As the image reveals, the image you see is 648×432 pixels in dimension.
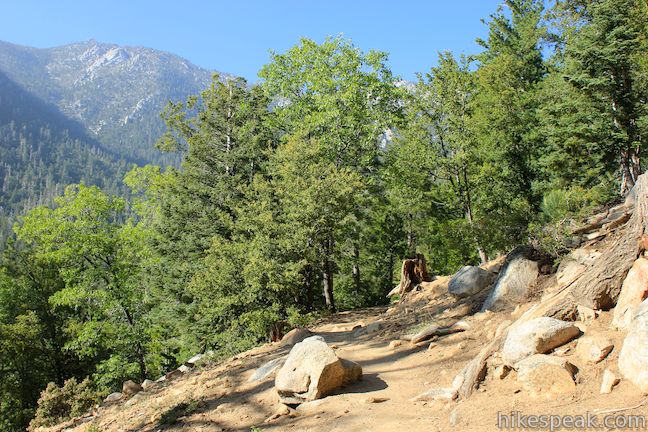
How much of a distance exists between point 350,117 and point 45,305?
20.5m

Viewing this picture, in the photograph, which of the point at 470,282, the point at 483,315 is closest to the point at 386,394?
the point at 483,315

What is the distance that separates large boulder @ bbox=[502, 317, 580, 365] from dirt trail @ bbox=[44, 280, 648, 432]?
0.17 meters

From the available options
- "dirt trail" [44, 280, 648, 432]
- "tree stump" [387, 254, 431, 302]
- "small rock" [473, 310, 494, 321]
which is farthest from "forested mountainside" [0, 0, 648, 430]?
"small rock" [473, 310, 494, 321]

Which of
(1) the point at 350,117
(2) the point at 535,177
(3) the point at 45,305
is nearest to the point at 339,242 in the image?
(1) the point at 350,117

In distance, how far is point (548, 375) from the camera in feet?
17.1

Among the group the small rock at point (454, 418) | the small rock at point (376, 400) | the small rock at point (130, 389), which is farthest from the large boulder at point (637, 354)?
the small rock at point (130, 389)

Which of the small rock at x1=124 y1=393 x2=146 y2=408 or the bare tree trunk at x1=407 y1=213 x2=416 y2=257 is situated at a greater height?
the bare tree trunk at x1=407 y1=213 x2=416 y2=257

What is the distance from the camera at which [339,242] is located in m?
17.3

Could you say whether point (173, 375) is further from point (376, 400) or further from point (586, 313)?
point (586, 313)

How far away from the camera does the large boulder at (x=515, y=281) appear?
30.1ft

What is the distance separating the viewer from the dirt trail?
5.13 metres

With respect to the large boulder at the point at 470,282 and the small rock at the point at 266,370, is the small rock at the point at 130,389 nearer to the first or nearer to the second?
the small rock at the point at 266,370

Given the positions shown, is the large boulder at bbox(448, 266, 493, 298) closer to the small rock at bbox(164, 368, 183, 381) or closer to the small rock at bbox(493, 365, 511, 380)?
the small rock at bbox(493, 365, 511, 380)

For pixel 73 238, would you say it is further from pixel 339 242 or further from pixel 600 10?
pixel 600 10
